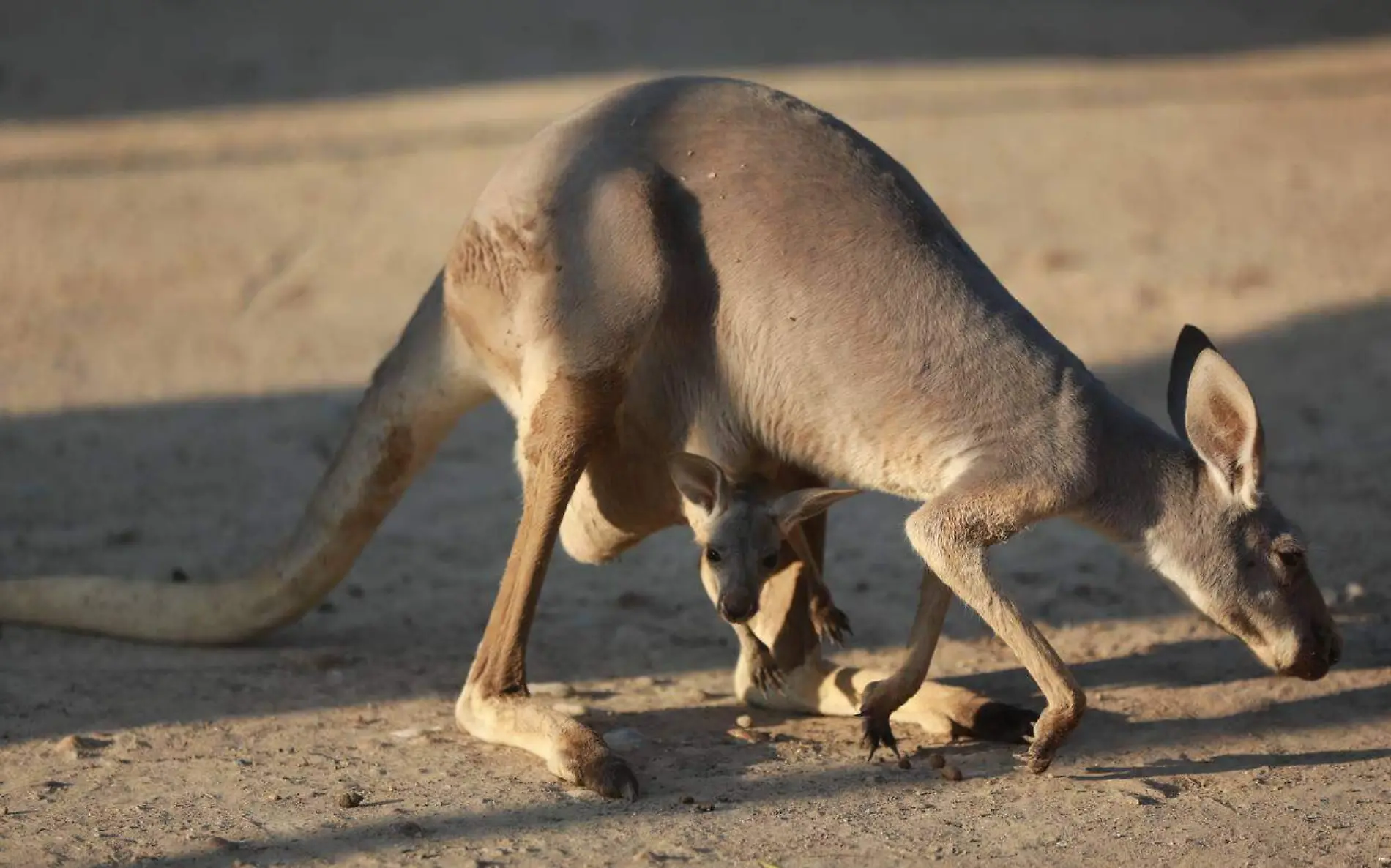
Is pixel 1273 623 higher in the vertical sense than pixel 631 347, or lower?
lower

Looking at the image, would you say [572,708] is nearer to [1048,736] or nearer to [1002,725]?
[1002,725]

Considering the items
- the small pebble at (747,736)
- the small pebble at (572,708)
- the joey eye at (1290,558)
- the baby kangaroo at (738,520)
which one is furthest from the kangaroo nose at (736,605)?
the joey eye at (1290,558)

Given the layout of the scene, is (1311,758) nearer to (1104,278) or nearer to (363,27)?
(1104,278)

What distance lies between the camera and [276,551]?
17.5ft

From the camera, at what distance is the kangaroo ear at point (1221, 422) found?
14.5 feet

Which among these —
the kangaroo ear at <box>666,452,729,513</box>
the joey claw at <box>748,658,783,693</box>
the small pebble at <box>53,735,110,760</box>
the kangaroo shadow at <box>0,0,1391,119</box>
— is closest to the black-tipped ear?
the kangaroo ear at <box>666,452,729,513</box>

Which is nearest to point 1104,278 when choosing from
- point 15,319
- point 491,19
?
point 15,319

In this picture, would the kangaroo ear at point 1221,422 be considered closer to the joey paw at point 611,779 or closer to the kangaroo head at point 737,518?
the kangaroo head at point 737,518

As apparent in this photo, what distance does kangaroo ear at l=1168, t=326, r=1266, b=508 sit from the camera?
4.43m

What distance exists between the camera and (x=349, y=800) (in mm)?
4312

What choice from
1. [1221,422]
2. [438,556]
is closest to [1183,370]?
[1221,422]

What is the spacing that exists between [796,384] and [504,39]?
32.3 feet

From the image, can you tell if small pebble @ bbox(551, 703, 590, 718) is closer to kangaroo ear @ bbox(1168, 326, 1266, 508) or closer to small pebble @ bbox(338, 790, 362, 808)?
small pebble @ bbox(338, 790, 362, 808)

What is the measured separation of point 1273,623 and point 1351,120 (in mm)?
8240
